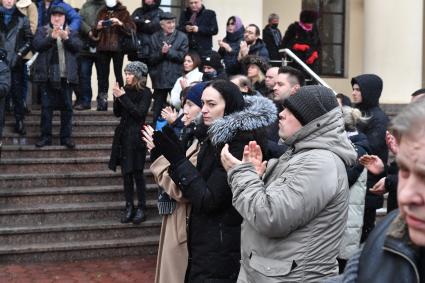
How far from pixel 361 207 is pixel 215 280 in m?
1.92

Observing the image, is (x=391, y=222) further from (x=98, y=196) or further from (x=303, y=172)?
(x=98, y=196)

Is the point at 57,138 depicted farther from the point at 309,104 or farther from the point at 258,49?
the point at 309,104

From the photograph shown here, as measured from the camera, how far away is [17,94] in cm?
969

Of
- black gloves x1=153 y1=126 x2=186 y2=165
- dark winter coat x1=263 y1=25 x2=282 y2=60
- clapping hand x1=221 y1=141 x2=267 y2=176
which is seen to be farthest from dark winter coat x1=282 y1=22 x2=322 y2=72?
clapping hand x1=221 y1=141 x2=267 y2=176

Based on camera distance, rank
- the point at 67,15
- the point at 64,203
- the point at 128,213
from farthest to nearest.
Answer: the point at 67,15, the point at 64,203, the point at 128,213

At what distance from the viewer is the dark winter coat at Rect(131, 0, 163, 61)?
10758 mm

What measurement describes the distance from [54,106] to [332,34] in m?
8.83

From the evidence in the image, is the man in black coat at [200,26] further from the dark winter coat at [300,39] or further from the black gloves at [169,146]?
the black gloves at [169,146]

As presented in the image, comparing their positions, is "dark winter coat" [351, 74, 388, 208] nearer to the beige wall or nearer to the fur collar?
the fur collar

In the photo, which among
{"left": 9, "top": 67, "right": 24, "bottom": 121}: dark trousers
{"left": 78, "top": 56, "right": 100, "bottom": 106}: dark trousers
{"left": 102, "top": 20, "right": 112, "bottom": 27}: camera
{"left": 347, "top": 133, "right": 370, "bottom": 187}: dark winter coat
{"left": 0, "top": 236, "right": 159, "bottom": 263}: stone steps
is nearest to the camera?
{"left": 347, "top": 133, "right": 370, "bottom": 187}: dark winter coat

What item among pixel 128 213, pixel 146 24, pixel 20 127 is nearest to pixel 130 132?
pixel 128 213

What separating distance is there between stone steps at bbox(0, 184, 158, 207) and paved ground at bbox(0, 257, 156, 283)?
1.11m

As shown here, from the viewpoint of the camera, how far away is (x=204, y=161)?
4.07 metres

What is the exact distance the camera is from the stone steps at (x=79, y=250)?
7945 mm
